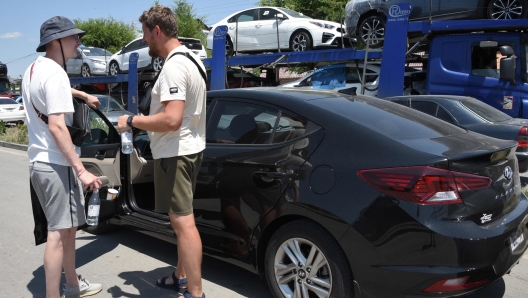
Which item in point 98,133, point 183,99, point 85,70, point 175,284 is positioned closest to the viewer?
point 183,99

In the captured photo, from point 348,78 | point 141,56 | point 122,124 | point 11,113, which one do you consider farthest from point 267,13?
point 11,113

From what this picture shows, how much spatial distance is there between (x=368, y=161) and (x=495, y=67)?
5658 millimetres

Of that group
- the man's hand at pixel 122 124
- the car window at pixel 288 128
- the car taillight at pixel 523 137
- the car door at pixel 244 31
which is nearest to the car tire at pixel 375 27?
the car door at pixel 244 31

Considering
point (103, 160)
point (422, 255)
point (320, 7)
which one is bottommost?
point (422, 255)

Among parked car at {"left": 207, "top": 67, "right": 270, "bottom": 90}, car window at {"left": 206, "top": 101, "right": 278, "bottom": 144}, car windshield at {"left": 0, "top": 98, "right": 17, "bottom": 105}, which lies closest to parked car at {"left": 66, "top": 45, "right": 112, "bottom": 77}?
car windshield at {"left": 0, "top": 98, "right": 17, "bottom": 105}

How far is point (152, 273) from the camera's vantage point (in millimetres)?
4184

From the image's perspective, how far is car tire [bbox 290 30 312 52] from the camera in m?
11.3

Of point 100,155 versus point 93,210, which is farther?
point 100,155

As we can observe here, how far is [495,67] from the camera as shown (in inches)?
301

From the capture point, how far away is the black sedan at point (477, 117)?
6.63m

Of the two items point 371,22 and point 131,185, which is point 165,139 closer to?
point 131,185

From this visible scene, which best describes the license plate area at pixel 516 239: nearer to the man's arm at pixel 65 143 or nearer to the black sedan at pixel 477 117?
the man's arm at pixel 65 143

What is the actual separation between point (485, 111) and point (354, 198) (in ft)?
16.5

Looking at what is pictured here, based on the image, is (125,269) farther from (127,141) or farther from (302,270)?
(302,270)
